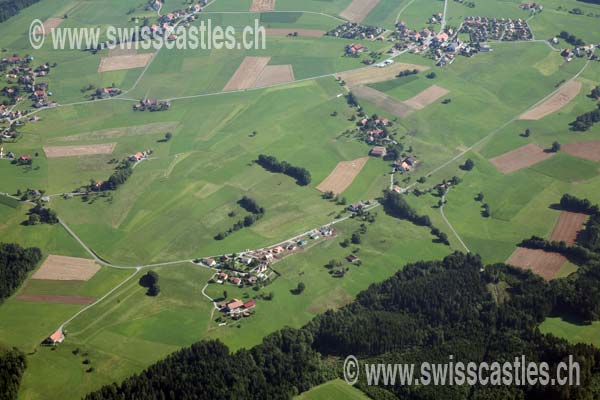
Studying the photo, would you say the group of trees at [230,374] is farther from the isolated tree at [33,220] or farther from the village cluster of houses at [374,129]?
the village cluster of houses at [374,129]

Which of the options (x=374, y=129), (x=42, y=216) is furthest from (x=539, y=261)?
(x=42, y=216)

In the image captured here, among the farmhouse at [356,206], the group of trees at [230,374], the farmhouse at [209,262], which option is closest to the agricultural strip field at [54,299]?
the farmhouse at [209,262]

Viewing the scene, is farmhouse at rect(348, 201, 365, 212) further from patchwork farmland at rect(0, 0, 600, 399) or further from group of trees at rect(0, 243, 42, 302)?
group of trees at rect(0, 243, 42, 302)

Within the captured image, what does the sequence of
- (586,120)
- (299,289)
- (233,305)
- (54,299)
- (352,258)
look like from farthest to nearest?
(586,120) < (352,258) < (299,289) < (54,299) < (233,305)

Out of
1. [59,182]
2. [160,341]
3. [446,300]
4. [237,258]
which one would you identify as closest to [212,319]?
[160,341]

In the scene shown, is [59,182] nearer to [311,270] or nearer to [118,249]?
[118,249]

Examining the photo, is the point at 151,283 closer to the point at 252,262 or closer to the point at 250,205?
the point at 252,262
